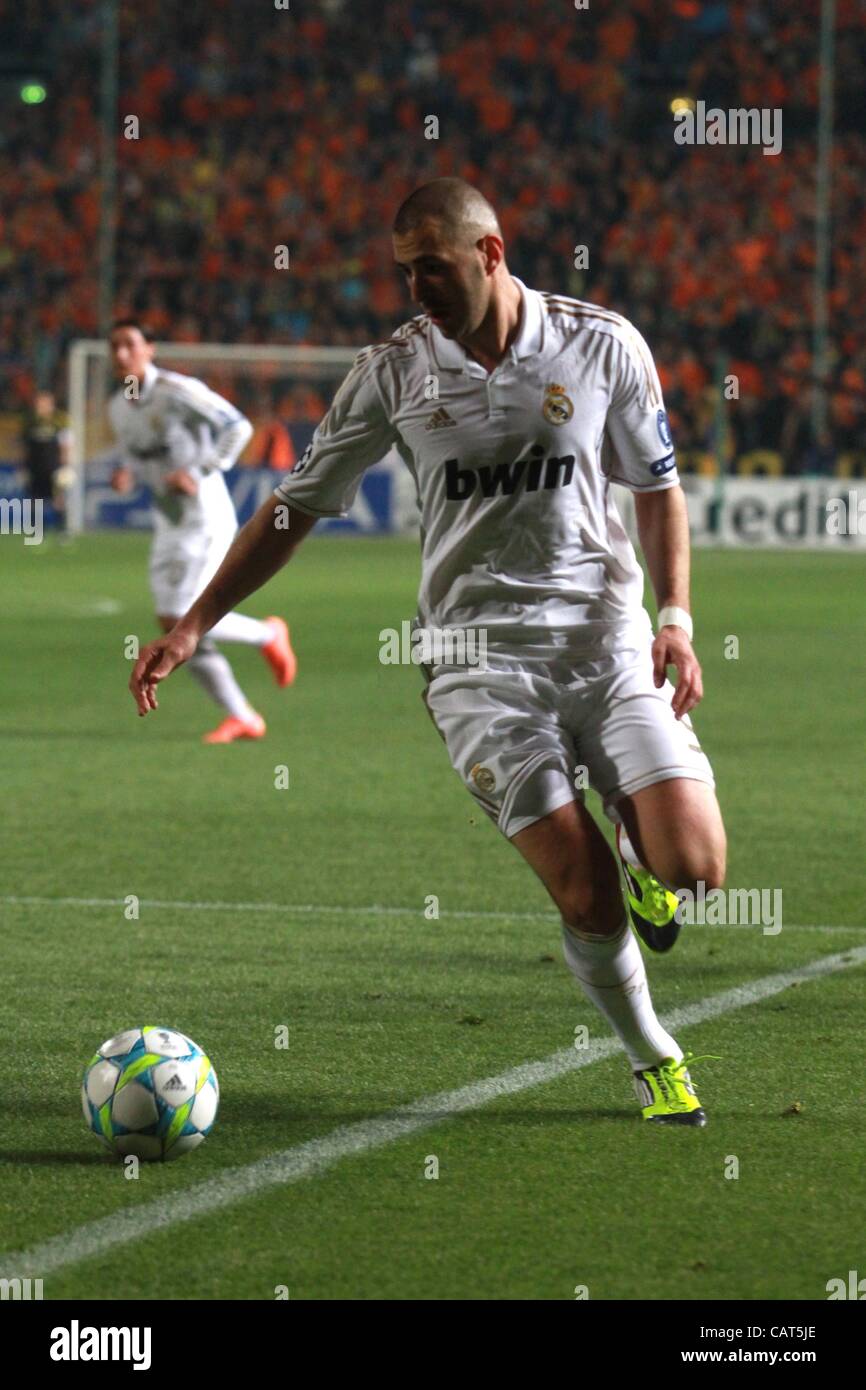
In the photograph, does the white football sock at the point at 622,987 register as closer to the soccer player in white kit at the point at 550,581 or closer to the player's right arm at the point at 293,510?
the soccer player in white kit at the point at 550,581

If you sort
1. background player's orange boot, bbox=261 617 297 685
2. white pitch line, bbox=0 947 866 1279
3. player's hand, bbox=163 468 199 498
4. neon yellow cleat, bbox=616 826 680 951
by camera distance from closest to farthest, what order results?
white pitch line, bbox=0 947 866 1279, neon yellow cleat, bbox=616 826 680 951, player's hand, bbox=163 468 199 498, background player's orange boot, bbox=261 617 297 685

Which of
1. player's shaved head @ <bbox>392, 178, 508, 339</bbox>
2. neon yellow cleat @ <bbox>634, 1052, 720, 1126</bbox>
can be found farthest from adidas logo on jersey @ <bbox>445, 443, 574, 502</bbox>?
neon yellow cleat @ <bbox>634, 1052, 720, 1126</bbox>

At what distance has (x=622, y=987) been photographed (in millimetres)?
5000

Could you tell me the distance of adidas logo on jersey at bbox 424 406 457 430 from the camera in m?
4.98

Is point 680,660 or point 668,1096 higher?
point 680,660

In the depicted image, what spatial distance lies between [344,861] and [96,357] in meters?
24.7

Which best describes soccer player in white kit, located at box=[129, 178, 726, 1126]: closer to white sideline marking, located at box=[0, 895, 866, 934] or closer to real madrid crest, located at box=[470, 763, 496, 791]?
real madrid crest, located at box=[470, 763, 496, 791]

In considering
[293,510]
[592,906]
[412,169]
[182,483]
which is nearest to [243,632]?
[182,483]

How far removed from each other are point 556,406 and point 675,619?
55 centimetres

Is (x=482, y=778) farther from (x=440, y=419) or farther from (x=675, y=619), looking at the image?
(x=440, y=419)

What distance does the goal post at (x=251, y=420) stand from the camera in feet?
102

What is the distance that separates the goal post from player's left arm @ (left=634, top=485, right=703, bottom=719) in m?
25.7
